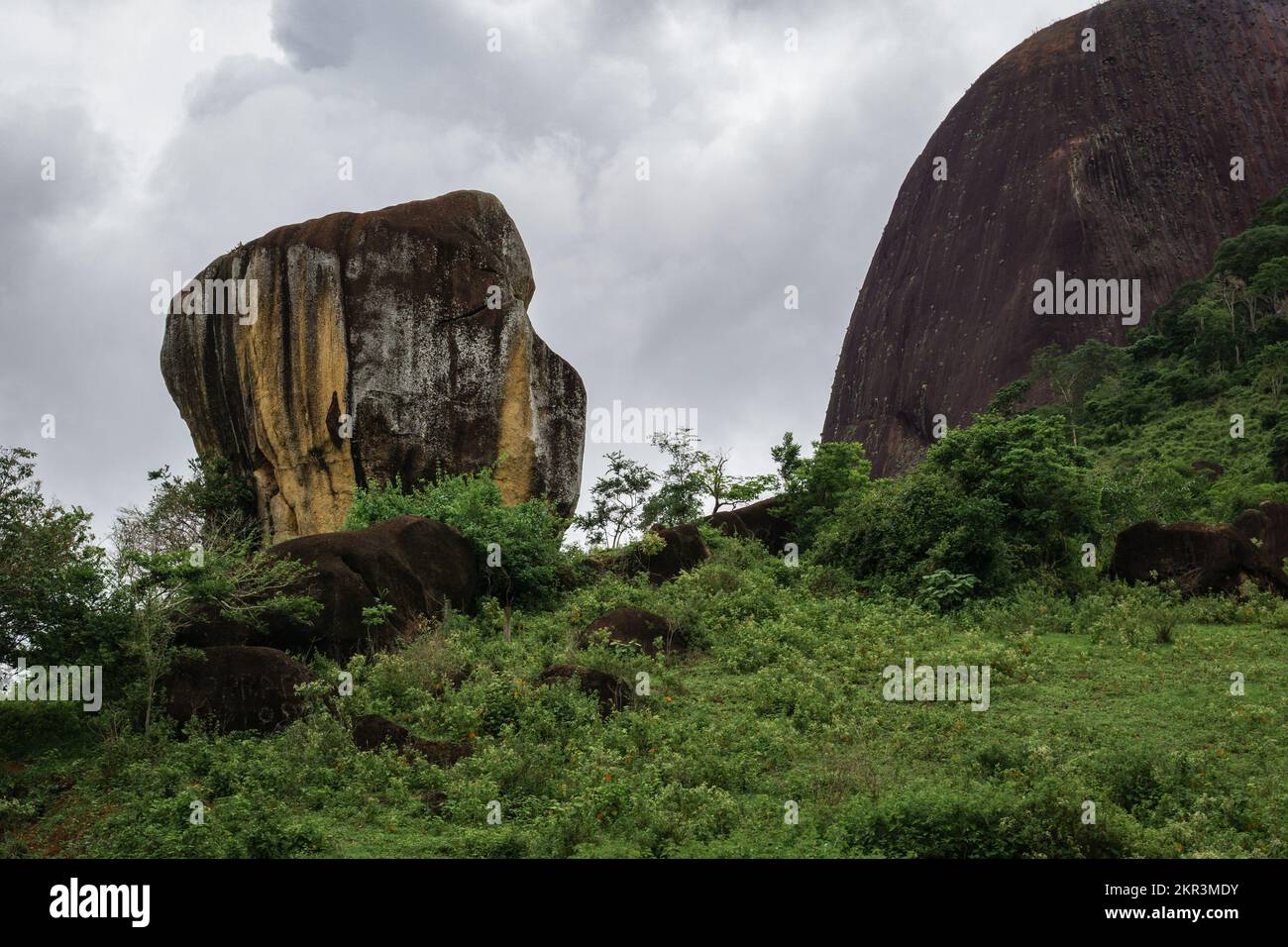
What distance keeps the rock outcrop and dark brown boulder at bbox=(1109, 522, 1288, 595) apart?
96.5ft

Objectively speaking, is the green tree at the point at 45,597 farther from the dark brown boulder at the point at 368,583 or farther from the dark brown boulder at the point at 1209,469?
the dark brown boulder at the point at 1209,469

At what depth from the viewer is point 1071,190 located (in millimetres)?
51594

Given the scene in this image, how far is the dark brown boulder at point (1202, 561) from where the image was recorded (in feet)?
53.5

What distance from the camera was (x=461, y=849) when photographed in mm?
8438

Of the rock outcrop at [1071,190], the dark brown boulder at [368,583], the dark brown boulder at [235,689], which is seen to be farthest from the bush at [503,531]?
the rock outcrop at [1071,190]

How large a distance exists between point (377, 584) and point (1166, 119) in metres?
49.9

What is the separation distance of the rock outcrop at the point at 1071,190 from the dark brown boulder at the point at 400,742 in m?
38.6

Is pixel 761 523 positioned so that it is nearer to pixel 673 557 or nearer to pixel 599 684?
pixel 673 557

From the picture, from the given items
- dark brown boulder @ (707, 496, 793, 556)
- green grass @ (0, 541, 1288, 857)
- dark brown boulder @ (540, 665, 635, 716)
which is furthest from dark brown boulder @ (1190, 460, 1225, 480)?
dark brown boulder @ (540, 665, 635, 716)

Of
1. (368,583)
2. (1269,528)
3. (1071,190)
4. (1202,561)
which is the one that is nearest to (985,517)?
(1202,561)

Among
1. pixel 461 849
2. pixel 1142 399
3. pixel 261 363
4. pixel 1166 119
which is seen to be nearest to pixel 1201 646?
pixel 461 849

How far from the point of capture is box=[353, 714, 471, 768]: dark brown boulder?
10.9 meters

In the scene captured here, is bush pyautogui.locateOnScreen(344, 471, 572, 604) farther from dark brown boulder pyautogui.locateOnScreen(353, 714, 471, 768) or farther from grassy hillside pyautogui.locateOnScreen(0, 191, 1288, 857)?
dark brown boulder pyautogui.locateOnScreen(353, 714, 471, 768)
